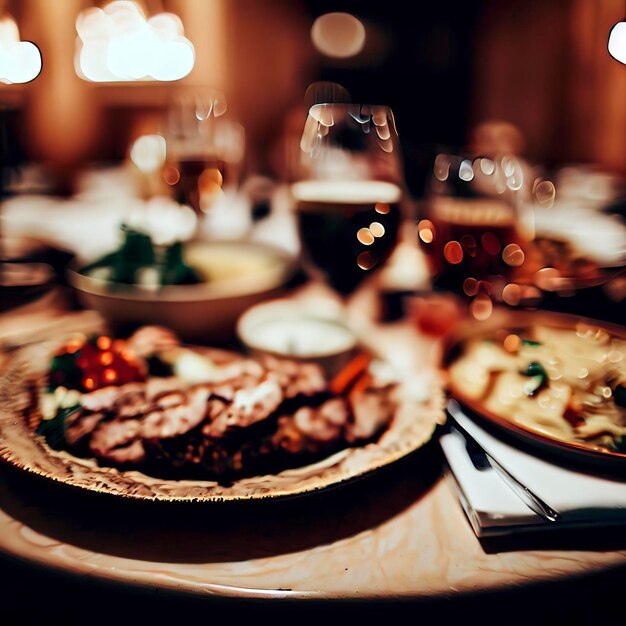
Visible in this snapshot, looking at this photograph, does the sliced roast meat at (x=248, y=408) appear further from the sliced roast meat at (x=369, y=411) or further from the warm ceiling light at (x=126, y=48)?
the warm ceiling light at (x=126, y=48)

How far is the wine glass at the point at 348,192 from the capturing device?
2.30 feet

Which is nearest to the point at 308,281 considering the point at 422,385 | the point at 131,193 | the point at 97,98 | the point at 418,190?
the point at 418,190

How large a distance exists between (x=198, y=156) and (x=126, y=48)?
4060 mm

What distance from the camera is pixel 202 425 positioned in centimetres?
42

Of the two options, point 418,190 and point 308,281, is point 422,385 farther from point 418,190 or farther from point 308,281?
point 418,190

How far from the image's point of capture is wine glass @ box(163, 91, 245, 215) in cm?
114

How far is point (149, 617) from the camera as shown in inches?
14.2

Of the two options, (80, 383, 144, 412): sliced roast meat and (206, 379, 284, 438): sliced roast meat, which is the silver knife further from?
(80, 383, 144, 412): sliced roast meat

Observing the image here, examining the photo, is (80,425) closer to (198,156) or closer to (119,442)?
(119,442)

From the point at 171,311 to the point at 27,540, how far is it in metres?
0.30

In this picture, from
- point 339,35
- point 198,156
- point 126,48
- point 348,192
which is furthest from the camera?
point 339,35

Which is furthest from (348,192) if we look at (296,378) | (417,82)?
(417,82)

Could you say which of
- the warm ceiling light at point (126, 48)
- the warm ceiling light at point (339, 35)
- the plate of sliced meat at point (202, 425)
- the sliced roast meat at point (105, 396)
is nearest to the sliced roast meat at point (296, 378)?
the plate of sliced meat at point (202, 425)

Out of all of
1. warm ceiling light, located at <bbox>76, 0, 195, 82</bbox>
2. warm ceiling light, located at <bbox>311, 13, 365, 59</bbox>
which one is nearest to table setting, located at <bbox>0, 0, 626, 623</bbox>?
warm ceiling light, located at <bbox>76, 0, 195, 82</bbox>
